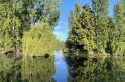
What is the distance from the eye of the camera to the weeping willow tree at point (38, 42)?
187ft

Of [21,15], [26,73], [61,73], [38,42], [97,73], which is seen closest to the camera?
[26,73]

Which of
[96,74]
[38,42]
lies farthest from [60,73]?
[38,42]

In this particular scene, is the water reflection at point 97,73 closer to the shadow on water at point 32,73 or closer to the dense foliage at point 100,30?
the shadow on water at point 32,73

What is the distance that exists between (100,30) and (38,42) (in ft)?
75.9

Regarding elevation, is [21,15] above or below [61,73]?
above

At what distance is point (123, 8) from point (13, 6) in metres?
24.7

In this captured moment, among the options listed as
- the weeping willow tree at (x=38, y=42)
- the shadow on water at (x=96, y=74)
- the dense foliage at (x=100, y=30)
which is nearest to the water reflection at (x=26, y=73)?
the shadow on water at (x=96, y=74)

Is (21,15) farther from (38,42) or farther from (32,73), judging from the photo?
(32,73)

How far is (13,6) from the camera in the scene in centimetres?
6862

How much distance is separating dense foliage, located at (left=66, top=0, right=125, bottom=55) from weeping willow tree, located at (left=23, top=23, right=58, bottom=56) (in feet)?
56.6

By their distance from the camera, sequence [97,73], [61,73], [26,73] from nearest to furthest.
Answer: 1. [26,73]
2. [97,73]
3. [61,73]

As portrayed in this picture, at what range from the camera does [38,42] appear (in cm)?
5709

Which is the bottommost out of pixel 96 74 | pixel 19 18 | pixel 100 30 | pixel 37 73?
pixel 96 74

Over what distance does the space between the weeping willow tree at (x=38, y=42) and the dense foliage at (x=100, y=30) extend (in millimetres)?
17248
